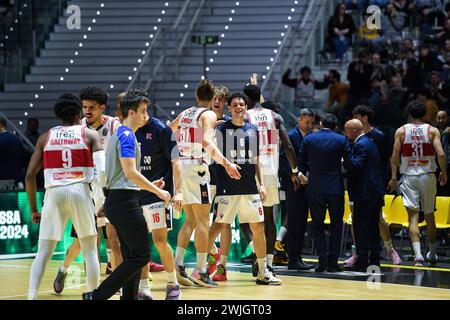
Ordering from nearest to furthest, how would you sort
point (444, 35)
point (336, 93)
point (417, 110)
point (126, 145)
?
point (126, 145) < point (417, 110) < point (336, 93) < point (444, 35)

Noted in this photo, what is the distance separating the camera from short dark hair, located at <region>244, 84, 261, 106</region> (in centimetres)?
1279

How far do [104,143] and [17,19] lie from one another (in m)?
11.7

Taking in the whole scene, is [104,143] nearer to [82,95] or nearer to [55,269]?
[82,95]

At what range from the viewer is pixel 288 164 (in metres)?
13.8

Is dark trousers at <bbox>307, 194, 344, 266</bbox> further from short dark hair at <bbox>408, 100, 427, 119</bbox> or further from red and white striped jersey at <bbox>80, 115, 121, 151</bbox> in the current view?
red and white striped jersey at <bbox>80, 115, 121, 151</bbox>

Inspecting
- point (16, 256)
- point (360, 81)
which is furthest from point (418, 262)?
point (360, 81)

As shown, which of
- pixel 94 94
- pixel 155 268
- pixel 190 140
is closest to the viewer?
pixel 94 94

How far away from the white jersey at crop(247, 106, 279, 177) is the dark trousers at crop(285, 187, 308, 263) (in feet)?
2.25

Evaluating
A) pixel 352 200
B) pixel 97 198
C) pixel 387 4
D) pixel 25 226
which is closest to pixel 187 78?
pixel 387 4

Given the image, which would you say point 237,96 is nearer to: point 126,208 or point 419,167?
point 126,208

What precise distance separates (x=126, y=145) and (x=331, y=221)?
4548mm

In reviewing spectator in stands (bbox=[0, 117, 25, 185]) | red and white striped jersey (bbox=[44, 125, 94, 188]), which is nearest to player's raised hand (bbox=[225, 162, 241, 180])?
red and white striped jersey (bbox=[44, 125, 94, 188])

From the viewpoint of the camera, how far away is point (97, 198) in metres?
11.6

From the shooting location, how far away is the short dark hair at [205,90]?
1161 cm
